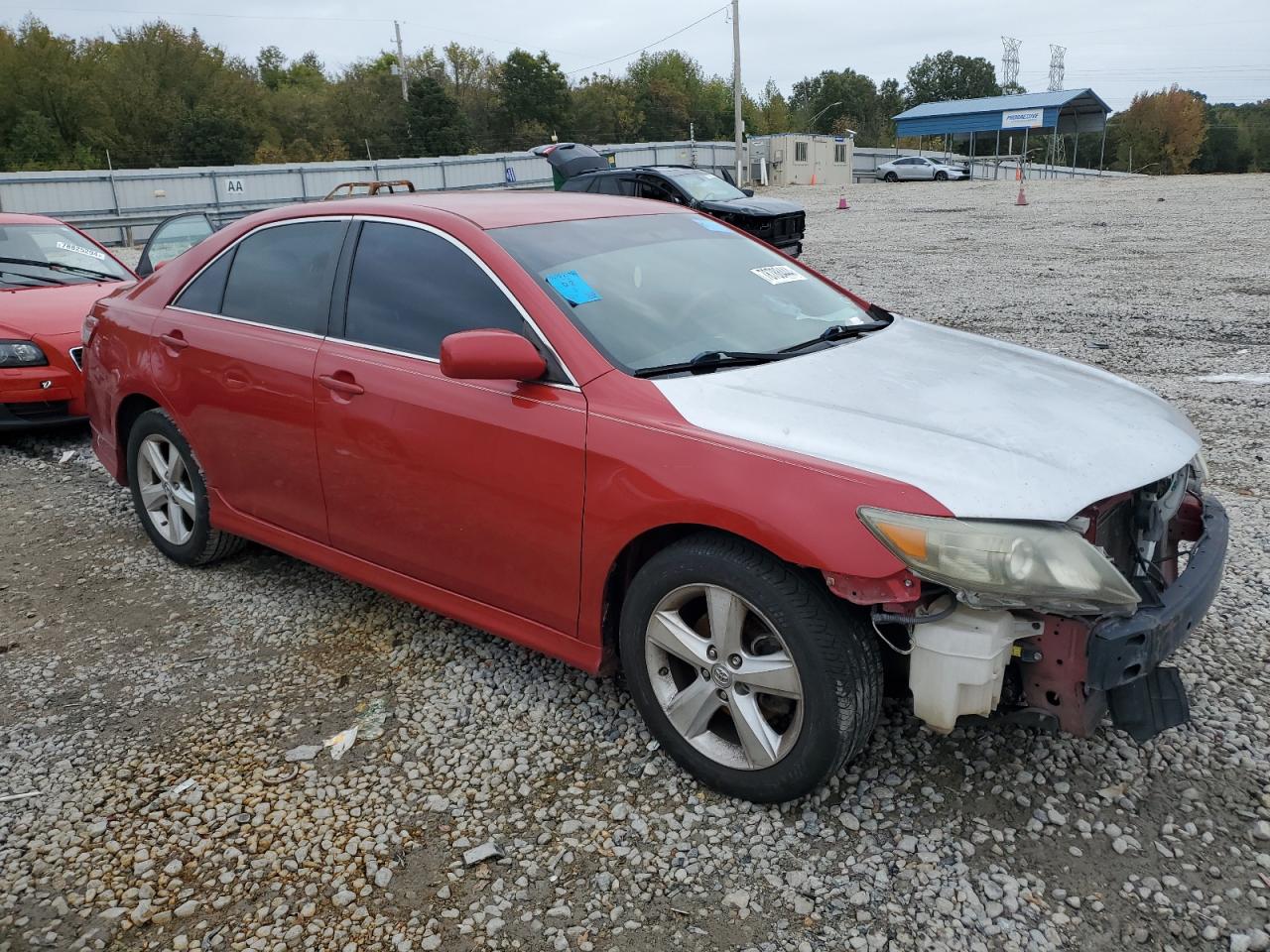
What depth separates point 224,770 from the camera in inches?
121

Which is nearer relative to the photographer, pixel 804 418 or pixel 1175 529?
pixel 804 418

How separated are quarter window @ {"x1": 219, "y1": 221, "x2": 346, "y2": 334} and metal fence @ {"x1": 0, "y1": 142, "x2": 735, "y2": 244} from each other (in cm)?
1879

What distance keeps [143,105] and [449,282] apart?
2593 inches

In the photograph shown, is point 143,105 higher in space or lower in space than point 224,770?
higher

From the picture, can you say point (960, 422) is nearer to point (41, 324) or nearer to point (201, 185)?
point (41, 324)

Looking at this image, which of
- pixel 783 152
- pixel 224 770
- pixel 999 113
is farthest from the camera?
pixel 999 113

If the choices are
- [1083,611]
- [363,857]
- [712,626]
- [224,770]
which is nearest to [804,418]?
[712,626]

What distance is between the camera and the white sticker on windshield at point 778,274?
368 cm

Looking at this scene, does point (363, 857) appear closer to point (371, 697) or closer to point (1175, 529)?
point (371, 697)

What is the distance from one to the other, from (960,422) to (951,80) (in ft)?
418

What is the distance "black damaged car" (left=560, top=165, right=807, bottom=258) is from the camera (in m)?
14.9

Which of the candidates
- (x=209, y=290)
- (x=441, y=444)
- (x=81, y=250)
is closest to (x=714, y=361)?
(x=441, y=444)

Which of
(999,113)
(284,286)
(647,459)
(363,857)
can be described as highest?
(999,113)

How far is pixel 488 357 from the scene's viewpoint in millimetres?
2842
